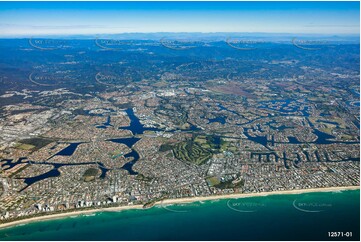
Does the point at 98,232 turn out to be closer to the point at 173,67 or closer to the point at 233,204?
the point at 233,204

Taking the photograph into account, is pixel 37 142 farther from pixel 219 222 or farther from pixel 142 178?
pixel 219 222

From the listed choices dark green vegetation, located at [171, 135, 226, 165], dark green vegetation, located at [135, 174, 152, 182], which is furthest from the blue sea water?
dark green vegetation, located at [171, 135, 226, 165]

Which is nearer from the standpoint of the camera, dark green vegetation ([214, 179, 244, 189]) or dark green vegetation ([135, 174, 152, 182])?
dark green vegetation ([214, 179, 244, 189])

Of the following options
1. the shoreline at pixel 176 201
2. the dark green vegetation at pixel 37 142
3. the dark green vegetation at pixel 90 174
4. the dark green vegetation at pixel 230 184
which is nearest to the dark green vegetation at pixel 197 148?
the dark green vegetation at pixel 230 184

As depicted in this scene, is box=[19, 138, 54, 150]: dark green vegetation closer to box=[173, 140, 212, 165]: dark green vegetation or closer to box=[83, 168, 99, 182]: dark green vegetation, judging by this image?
box=[83, 168, 99, 182]: dark green vegetation

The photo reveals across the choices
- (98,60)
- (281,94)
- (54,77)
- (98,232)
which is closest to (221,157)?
(98,232)

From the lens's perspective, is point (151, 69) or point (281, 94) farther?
point (151, 69)
